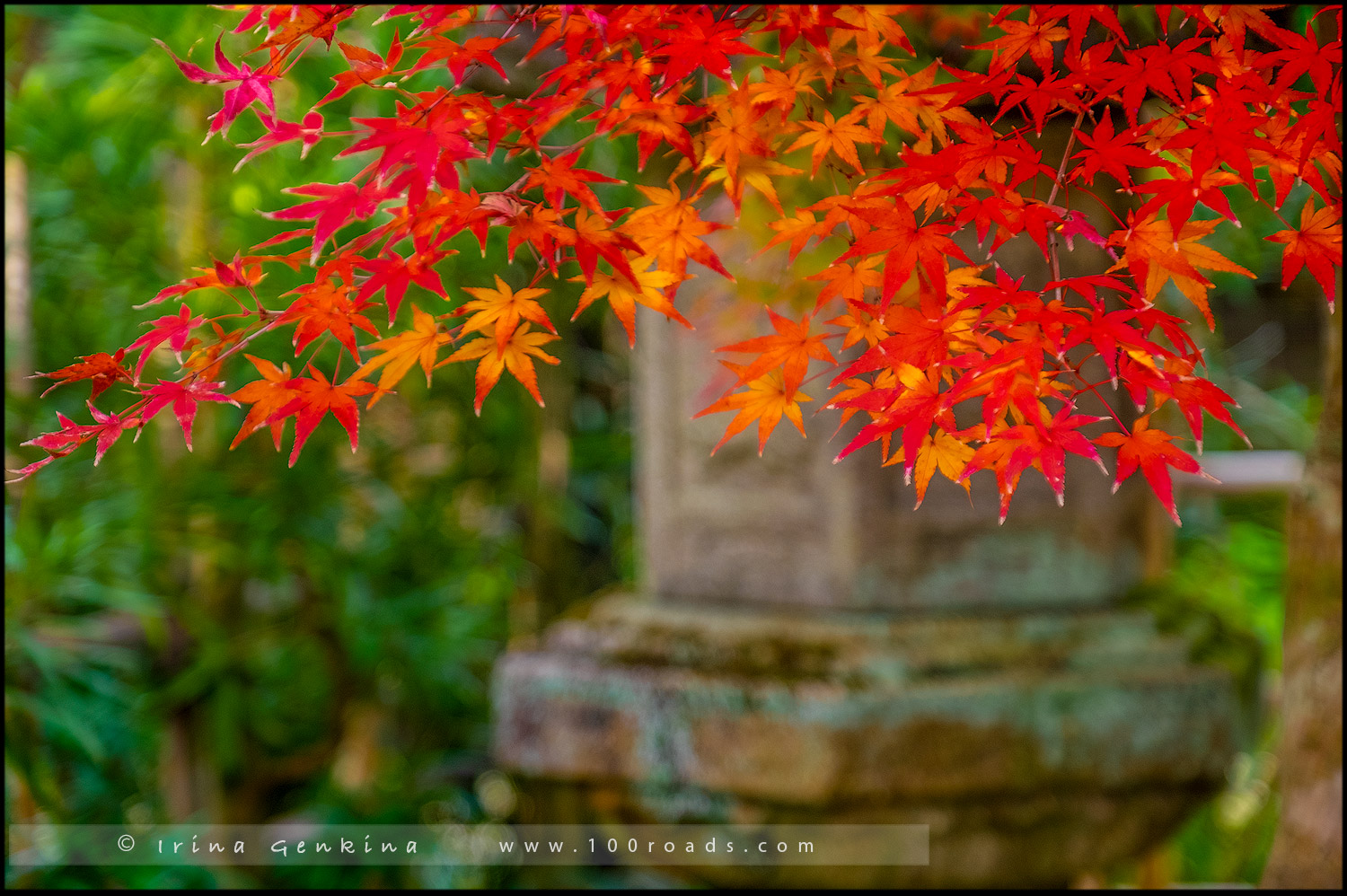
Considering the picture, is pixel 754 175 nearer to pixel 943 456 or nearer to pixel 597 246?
pixel 597 246

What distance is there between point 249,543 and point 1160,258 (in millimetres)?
2107

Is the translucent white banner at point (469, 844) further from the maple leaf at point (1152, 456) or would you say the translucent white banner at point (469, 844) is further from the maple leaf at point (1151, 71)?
the maple leaf at point (1151, 71)

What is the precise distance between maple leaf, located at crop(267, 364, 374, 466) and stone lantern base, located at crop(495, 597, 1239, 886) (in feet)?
2.63

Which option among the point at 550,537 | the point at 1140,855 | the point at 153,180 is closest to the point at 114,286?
the point at 153,180

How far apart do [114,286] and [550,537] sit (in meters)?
1.31

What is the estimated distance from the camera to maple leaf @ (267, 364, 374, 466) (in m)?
0.66

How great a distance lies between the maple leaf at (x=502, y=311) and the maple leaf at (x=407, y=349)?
1.0 inches

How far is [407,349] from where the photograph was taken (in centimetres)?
68

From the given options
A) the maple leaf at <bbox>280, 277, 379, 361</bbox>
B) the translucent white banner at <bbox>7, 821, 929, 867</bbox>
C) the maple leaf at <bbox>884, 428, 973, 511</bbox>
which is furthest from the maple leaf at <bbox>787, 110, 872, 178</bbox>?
the translucent white banner at <bbox>7, 821, 929, 867</bbox>

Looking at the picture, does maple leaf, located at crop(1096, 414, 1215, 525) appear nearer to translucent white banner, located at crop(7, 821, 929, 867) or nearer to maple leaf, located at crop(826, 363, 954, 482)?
maple leaf, located at crop(826, 363, 954, 482)

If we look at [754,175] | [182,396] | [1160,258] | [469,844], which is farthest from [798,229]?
[469,844]

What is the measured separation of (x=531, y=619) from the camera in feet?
8.66

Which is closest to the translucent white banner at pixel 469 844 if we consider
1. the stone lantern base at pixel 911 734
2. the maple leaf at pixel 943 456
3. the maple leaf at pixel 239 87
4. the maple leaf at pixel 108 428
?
the stone lantern base at pixel 911 734

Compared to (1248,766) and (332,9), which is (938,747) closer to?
(332,9)
